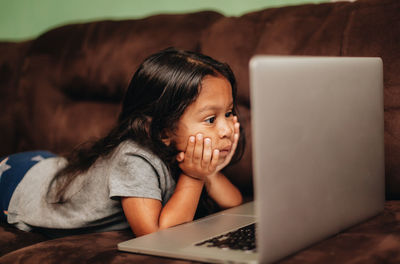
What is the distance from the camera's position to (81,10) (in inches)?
83.7

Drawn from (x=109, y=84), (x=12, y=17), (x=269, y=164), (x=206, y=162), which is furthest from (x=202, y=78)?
(x=12, y=17)

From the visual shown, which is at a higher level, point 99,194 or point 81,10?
point 81,10

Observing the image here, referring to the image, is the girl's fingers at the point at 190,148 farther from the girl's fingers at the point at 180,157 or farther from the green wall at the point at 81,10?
the green wall at the point at 81,10

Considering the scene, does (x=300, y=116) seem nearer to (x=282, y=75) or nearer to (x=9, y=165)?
(x=282, y=75)

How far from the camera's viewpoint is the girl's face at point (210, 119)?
3.60ft

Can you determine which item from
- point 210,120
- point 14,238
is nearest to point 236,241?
point 210,120

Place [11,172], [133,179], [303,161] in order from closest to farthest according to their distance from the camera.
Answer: [303,161] → [133,179] → [11,172]

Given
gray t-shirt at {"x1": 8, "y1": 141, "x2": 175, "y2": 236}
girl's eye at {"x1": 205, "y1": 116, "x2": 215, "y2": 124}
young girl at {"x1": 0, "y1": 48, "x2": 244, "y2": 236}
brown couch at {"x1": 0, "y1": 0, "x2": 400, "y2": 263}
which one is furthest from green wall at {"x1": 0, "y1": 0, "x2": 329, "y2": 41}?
gray t-shirt at {"x1": 8, "y1": 141, "x2": 175, "y2": 236}

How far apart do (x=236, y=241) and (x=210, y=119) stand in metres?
0.40

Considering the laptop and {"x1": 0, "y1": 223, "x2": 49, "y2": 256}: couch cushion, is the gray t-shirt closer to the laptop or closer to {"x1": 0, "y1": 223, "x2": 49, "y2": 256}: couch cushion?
{"x1": 0, "y1": 223, "x2": 49, "y2": 256}: couch cushion

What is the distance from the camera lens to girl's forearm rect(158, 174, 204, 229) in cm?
100

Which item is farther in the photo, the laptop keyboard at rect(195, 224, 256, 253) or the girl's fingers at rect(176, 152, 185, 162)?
the girl's fingers at rect(176, 152, 185, 162)

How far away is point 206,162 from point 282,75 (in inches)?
17.9

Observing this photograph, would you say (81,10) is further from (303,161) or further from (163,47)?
(303,161)
